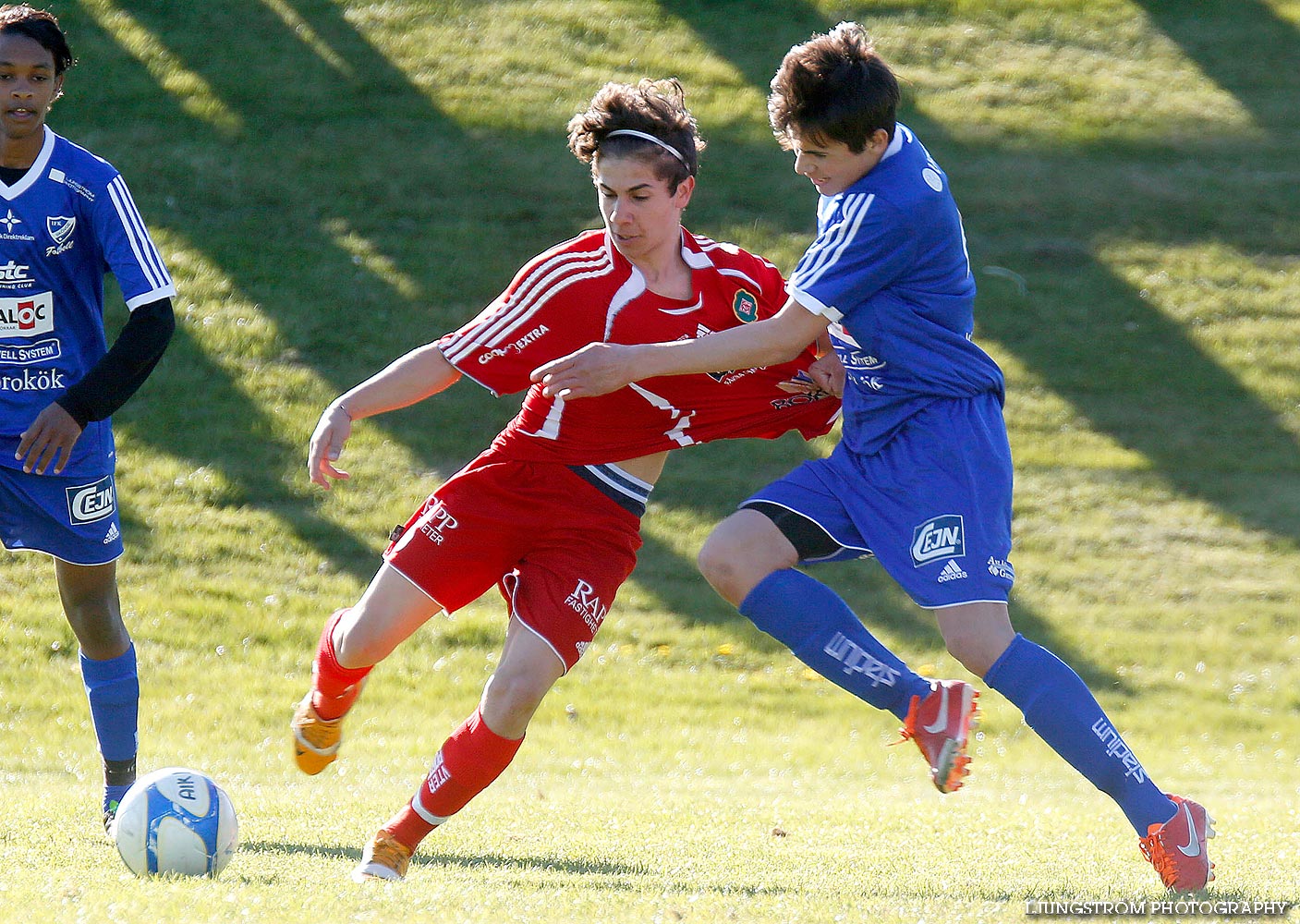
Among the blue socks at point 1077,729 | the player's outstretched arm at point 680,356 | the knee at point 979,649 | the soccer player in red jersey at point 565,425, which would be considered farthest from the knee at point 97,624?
the blue socks at point 1077,729

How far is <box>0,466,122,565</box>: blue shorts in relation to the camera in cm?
457

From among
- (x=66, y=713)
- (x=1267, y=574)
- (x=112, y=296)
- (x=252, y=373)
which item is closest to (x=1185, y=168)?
(x=1267, y=574)

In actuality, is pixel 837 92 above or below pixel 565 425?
above

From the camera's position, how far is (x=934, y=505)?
3.71m

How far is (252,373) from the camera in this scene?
11.1m

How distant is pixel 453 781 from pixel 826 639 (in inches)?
43.3

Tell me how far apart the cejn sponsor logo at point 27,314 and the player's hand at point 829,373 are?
2.42 metres

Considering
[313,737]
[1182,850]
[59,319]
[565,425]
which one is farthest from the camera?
[59,319]

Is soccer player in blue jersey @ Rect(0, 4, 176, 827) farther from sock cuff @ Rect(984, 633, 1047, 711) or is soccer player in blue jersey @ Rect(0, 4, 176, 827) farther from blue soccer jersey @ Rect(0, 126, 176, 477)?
sock cuff @ Rect(984, 633, 1047, 711)

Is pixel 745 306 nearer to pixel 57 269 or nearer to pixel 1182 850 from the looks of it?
pixel 1182 850

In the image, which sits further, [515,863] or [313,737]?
[313,737]

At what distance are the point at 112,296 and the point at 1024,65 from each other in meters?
9.31

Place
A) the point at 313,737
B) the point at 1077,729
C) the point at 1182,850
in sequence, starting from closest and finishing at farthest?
1. the point at 1182,850
2. the point at 1077,729
3. the point at 313,737

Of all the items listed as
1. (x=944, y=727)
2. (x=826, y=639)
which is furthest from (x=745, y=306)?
(x=944, y=727)
